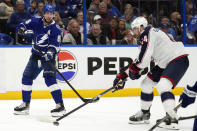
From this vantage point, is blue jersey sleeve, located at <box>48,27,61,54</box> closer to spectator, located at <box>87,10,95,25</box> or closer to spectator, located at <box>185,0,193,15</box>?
spectator, located at <box>87,10,95,25</box>

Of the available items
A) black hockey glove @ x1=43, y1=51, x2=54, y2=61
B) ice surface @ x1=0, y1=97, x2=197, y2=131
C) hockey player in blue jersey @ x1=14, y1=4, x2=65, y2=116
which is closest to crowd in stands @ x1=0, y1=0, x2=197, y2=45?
ice surface @ x1=0, y1=97, x2=197, y2=131

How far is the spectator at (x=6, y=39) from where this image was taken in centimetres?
650

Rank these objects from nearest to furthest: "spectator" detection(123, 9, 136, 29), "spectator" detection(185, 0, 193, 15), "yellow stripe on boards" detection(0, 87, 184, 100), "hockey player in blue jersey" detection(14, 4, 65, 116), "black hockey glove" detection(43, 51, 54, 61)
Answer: "black hockey glove" detection(43, 51, 54, 61) < "hockey player in blue jersey" detection(14, 4, 65, 116) < "yellow stripe on boards" detection(0, 87, 184, 100) < "spectator" detection(123, 9, 136, 29) < "spectator" detection(185, 0, 193, 15)

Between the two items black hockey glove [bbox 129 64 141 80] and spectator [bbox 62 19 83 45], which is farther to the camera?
spectator [bbox 62 19 83 45]

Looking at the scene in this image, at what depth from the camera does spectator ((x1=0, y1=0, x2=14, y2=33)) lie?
6492 mm

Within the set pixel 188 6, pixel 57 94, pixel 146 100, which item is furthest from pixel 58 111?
pixel 188 6

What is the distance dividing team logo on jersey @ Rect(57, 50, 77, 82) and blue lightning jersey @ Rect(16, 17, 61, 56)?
4.74 ft

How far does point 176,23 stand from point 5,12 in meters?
2.65

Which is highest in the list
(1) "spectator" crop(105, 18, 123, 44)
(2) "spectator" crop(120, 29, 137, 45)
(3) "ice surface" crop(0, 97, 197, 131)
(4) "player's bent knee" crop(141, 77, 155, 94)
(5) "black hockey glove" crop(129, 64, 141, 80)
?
(1) "spectator" crop(105, 18, 123, 44)

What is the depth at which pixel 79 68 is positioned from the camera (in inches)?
260

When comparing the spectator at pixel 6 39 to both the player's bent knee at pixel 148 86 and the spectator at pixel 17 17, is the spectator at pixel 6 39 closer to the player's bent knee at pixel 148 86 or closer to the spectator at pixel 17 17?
the spectator at pixel 17 17

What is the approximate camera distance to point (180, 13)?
7.07 meters

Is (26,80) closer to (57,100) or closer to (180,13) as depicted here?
(57,100)

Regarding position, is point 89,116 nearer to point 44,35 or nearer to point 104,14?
point 44,35
